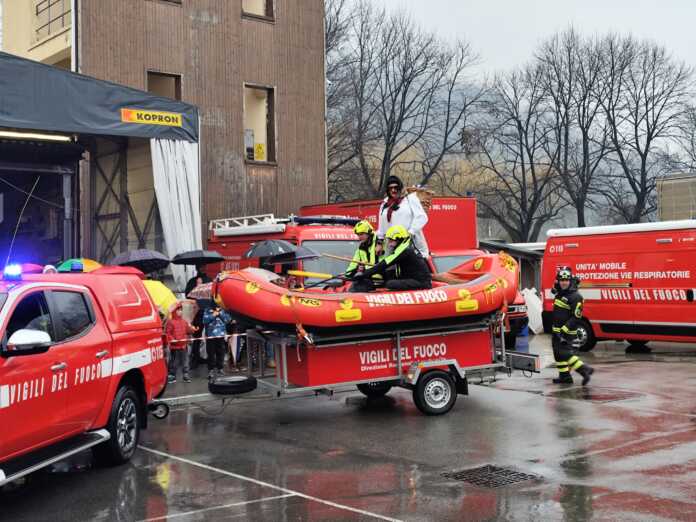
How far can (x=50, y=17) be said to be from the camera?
25.9m

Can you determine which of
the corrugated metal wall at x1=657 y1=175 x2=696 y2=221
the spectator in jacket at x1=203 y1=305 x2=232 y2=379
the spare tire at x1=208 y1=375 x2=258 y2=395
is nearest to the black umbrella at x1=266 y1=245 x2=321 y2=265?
the spectator in jacket at x1=203 y1=305 x2=232 y2=379

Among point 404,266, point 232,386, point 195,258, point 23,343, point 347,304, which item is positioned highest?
point 195,258

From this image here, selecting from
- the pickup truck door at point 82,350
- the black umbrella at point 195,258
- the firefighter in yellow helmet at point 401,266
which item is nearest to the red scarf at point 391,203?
the firefighter in yellow helmet at point 401,266

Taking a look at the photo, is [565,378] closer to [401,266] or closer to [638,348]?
[401,266]

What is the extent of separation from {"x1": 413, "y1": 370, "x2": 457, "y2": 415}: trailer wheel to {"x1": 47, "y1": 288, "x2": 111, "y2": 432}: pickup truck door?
4.06 meters

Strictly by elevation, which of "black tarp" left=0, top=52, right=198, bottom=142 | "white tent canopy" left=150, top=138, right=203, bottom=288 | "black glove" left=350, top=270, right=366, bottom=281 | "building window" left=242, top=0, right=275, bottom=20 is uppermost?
"building window" left=242, top=0, right=275, bottom=20

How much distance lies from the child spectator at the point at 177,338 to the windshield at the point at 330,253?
2.53m

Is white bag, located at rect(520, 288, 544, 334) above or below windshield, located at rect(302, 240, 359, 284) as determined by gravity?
below

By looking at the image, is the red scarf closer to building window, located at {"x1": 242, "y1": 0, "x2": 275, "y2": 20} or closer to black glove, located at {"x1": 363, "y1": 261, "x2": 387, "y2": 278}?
black glove, located at {"x1": 363, "y1": 261, "x2": 387, "y2": 278}

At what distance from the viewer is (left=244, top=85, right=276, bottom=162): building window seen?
2427 centimetres

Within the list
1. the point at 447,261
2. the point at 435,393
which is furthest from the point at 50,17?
the point at 435,393

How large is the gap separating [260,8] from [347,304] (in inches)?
656

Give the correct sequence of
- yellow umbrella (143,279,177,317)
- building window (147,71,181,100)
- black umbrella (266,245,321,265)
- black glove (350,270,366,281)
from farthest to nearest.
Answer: building window (147,71,181,100), black umbrella (266,245,321,265), yellow umbrella (143,279,177,317), black glove (350,270,366,281)

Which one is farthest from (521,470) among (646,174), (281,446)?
(646,174)
